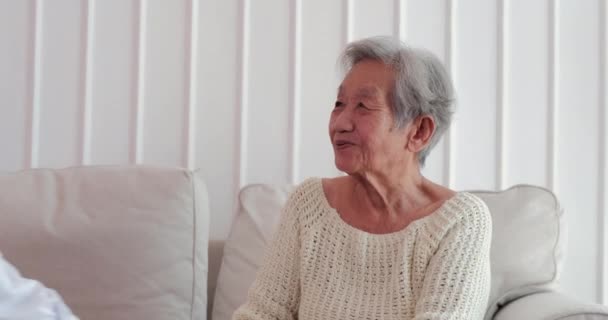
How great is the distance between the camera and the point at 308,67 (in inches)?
81.0

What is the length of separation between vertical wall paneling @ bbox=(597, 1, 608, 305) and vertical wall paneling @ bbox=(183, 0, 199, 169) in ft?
3.40

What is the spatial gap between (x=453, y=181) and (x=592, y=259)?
16.4 inches

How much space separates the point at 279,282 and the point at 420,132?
388 mm

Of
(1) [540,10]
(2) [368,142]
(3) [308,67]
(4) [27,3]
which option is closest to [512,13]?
(1) [540,10]

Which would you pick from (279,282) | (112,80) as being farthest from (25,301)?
(112,80)

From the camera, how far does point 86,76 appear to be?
200 centimetres

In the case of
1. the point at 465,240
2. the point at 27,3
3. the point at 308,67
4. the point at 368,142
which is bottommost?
the point at 465,240

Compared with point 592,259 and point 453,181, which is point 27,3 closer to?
point 453,181

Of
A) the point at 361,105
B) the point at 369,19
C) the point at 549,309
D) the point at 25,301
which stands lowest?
the point at 549,309

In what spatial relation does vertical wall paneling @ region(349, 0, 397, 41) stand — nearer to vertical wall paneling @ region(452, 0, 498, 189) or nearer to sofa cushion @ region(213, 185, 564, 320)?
vertical wall paneling @ region(452, 0, 498, 189)

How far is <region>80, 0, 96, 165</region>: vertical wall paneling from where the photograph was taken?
78.8 inches

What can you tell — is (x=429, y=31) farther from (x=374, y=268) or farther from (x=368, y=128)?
(x=374, y=268)

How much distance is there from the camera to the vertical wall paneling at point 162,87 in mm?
2023

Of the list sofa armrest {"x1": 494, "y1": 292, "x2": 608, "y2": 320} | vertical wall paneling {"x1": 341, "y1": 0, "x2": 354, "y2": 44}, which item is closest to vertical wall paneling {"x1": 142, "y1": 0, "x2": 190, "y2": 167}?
vertical wall paneling {"x1": 341, "y1": 0, "x2": 354, "y2": 44}
